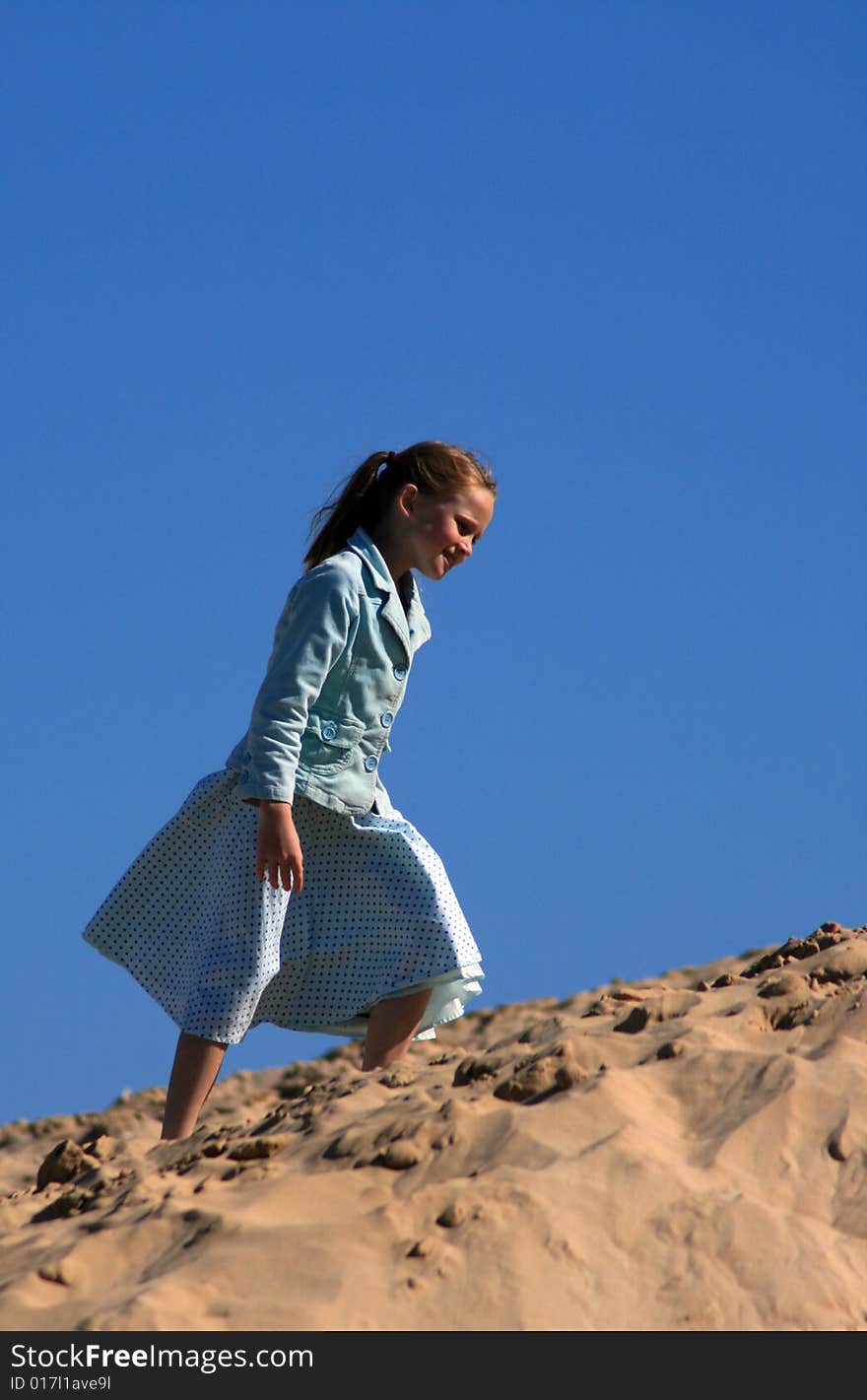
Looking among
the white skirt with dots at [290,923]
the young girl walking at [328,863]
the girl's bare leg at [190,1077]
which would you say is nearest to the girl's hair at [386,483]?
the young girl walking at [328,863]

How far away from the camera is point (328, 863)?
482cm

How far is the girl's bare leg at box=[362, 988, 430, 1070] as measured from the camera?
4.75 metres

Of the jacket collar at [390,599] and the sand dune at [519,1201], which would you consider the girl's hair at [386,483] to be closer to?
the jacket collar at [390,599]

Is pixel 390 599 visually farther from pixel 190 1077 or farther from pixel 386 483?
pixel 190 1077

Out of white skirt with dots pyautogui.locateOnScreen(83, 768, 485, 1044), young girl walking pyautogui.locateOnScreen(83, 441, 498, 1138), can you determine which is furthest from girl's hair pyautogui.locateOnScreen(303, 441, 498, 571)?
white skirt with dots pyautogui.locateOnScreen(83, 768, 485, 1044)

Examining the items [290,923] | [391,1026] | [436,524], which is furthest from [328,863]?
[436,524]

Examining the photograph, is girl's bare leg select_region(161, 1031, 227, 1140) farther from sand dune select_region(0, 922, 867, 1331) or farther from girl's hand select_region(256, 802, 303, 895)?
girl's hand select_region(256, 802, 303, 895)

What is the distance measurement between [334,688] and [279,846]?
57cm

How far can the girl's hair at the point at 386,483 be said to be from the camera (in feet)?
16.2

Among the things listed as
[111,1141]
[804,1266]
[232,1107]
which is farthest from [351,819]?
[232,1107]

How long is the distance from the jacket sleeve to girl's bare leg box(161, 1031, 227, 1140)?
70 cm
